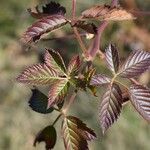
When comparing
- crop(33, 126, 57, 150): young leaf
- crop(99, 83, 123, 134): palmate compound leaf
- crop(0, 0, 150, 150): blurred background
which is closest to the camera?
crop(99, 83, 123, 134): palmate compound leaf

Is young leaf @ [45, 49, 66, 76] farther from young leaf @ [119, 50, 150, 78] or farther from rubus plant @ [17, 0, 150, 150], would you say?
young leaf @ [119, 50, 150, 78]

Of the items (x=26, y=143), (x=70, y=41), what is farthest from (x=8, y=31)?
(x=26, y=143)

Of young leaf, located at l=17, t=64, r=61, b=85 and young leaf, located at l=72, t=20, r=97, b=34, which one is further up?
young leaf, located at l=72, t=20, r=97, b=34

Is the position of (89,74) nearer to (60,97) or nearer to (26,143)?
(60,97)

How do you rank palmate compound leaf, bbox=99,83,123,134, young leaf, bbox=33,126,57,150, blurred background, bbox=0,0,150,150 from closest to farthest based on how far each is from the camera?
palmate compound leaf, bbox=99,83,123,134 < young leaf, bbox=33,126,57,150 < blurred background, bbox=0,0,150,150

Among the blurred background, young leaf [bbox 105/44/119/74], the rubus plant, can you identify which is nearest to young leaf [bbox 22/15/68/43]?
the rubus plant

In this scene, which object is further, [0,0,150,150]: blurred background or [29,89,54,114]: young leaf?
[0,0,150,150]: blurred background

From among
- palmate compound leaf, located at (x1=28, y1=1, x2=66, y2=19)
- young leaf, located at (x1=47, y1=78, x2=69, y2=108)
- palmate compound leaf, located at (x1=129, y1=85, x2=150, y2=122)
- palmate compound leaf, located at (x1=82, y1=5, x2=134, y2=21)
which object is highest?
palmate compound leaf, located at (x1=82, y1=5, x2=134, y2=21)

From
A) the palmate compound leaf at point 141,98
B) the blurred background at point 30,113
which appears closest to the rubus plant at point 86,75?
the palmate compound leaf at point 141,98
